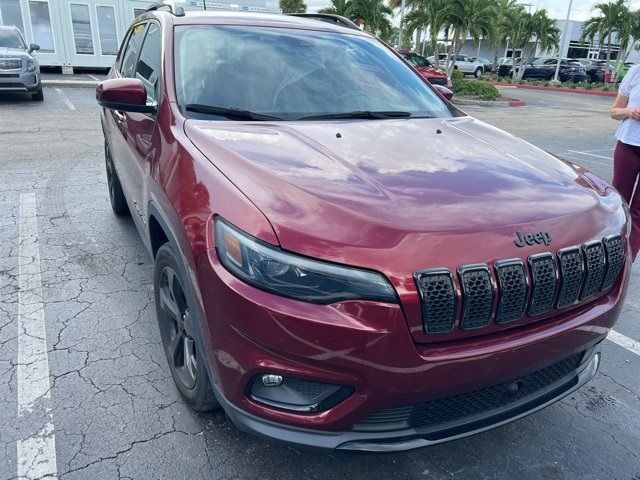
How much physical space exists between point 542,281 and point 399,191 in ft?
1.92

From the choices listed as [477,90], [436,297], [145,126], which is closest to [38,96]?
[145,126]

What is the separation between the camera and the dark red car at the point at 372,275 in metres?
1.61

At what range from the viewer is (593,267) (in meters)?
1.91

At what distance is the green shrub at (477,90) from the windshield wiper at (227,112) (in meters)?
18.2

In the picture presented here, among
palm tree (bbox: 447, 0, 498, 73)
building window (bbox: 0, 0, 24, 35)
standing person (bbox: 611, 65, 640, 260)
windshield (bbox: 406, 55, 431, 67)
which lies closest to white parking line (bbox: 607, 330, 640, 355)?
standing person (bbox: 611, 65, 640, 260)

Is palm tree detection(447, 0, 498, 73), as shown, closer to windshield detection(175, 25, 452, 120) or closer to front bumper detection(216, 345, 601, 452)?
windshield detection(175, 25, 452, 120)

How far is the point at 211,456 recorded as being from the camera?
2.16 m

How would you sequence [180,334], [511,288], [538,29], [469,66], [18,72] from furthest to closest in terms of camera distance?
[469,66], [538,29], [18,72], [180,334], [511,288]

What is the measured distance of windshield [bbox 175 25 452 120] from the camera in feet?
8.80

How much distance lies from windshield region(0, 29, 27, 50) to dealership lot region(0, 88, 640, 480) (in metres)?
10.1

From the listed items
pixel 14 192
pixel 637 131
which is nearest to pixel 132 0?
pixel 14 192

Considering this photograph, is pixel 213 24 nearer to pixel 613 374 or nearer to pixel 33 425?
pixel 33 425

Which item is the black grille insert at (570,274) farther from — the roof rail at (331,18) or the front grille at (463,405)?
the roof rail at (331,18)

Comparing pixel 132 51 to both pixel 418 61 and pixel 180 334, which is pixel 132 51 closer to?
pixel 180 334
